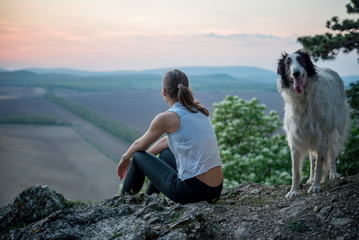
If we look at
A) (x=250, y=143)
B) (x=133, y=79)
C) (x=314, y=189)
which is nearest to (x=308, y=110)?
(x=314, y=189)

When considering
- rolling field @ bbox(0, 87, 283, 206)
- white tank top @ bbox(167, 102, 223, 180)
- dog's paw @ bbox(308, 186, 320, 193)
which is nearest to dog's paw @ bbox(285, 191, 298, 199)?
dog's paw @ bbox(308, 186, 320, 193)

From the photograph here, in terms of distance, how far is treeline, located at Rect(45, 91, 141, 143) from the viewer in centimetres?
2228

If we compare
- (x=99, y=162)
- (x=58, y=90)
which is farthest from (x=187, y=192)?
(x=58, y=90)

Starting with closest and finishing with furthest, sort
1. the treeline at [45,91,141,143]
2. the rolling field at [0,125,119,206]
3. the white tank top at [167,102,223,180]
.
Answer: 1. the white tank top at [167,102,223,180]
2. the rolling field at [0,125,119,206]
3. the treeline at [45,91,141,143]

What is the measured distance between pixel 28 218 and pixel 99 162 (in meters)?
12.8

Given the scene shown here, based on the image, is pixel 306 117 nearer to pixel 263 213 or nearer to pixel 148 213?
pixel 263 213

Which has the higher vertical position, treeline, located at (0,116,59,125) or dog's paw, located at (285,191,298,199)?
→ dog's paw, located at (285,191,298,199)

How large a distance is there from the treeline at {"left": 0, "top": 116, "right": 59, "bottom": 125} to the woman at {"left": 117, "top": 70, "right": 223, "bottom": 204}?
53.1 feet

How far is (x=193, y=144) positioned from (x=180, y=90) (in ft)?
2.05

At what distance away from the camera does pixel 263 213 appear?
11.1 feet

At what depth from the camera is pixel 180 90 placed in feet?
11.2

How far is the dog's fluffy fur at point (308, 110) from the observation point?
3699mm

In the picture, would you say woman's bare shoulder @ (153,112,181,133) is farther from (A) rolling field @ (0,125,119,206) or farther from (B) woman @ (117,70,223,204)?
(A) rolling field @ (0,125,119,206)

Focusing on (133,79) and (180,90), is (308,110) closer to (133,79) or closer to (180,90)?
(180,90)
